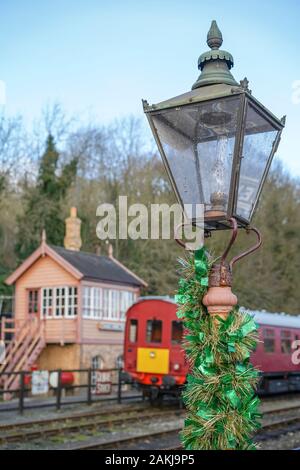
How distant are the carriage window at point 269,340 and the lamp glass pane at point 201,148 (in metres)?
16.6

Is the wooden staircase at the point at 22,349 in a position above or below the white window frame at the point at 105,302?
below

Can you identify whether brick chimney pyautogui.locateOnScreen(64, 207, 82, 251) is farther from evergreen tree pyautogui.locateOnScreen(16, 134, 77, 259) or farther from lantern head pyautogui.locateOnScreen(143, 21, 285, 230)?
lantern head pyautogui.locateOnScreen(143, 21, 285, 230)

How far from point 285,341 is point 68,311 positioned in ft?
28.1

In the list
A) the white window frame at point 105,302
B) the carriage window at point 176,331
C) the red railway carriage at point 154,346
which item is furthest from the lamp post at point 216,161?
the white window frame at point 105,302

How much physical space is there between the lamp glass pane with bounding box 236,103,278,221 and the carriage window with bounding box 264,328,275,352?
1644 centimetres

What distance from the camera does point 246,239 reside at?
3262 cm

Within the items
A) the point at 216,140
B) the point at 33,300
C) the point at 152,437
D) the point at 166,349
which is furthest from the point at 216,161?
the point at 33,300

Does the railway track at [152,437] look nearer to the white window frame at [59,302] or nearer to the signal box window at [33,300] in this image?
the white window frame at [59,302]

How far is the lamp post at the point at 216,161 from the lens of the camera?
3.36 metres

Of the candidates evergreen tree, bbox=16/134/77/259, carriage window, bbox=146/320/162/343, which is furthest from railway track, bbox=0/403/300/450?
evergreen tree, bbox=16/134/77/259

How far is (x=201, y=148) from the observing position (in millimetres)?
3781

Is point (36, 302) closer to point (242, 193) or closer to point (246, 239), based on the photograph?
point (246, 239)

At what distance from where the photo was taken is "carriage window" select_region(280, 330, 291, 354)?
20.8m
